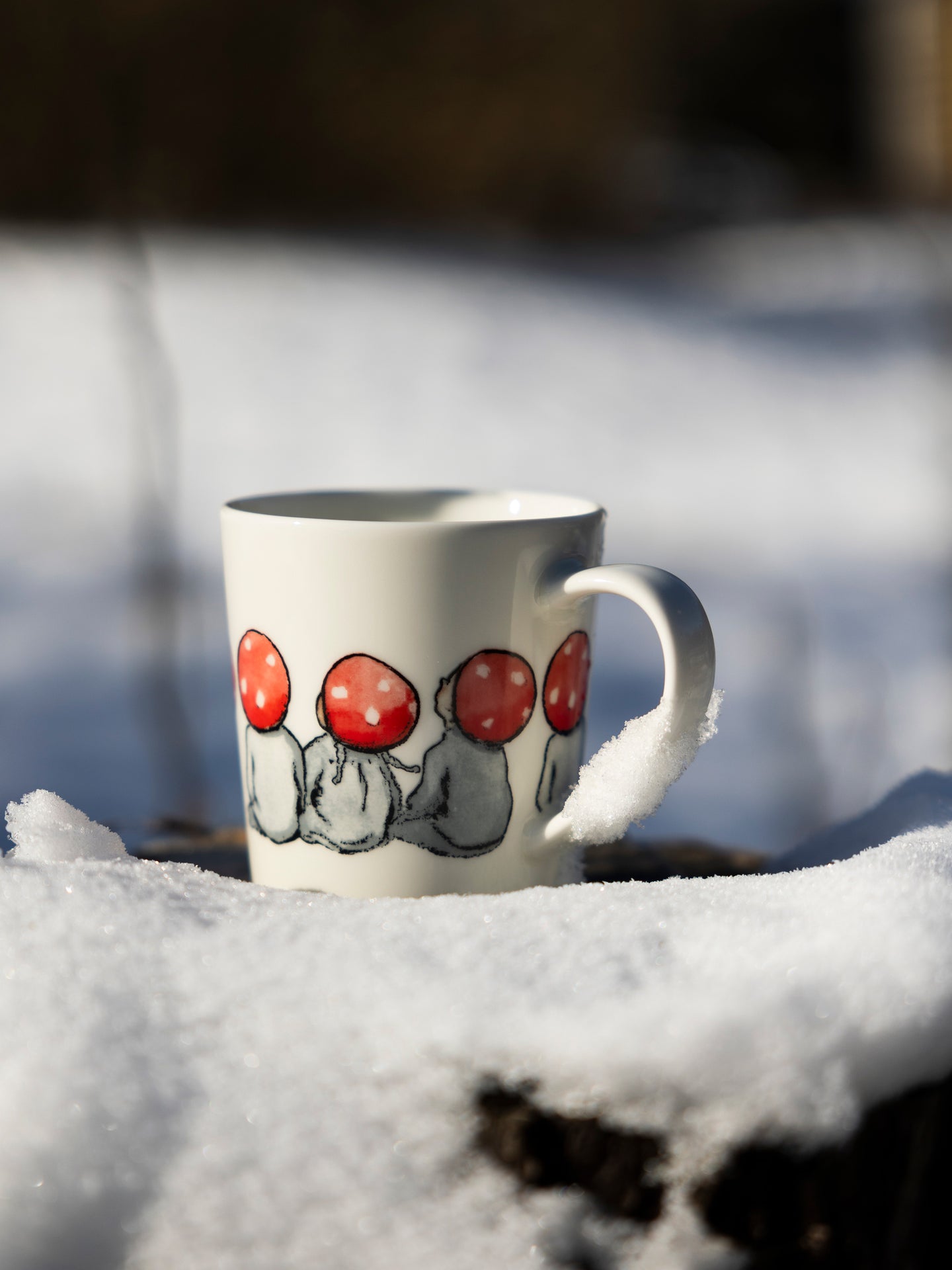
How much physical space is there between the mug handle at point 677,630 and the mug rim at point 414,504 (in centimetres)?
9

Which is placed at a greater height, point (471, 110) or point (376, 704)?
point (471, 110)

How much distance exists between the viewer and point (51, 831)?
0.44 metres

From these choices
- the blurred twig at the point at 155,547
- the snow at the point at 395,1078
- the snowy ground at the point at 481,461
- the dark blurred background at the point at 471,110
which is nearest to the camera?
the snow at the point at 395,1078

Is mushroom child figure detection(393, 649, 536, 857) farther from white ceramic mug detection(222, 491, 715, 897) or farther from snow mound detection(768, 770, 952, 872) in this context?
snow mound detection(768, 770, 952, 872)

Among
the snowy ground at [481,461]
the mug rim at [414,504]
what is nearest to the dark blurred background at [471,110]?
the snowy ground at [481,461]

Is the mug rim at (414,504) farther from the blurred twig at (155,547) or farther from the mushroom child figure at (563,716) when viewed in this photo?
the blurred twig at (155,547)

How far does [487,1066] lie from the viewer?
0.33 m

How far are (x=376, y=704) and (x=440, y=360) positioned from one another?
1.77 meters

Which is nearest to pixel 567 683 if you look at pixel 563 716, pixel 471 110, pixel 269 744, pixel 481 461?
pixel 563 716

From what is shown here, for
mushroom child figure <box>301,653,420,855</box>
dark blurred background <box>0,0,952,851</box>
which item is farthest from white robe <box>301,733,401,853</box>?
dark blurred background <box>0,0,952,851</box>

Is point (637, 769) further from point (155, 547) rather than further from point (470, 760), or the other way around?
point (155, 547)

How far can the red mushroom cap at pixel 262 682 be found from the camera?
0.46m

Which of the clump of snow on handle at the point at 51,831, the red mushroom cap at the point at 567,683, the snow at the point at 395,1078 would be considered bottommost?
the snow at the point at 395,1078

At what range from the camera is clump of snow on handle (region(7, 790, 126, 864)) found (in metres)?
0.43
